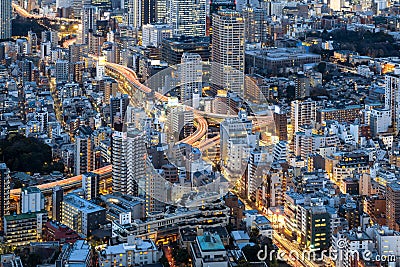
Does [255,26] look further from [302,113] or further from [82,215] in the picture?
[82,215]

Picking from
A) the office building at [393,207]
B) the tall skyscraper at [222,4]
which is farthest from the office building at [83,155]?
the tall skyscraper at [222,4]

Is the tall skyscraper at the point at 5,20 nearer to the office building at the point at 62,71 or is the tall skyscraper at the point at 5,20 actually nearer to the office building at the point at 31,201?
the office building at the point at 62,71

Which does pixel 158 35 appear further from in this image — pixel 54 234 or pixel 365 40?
pixel 54 234

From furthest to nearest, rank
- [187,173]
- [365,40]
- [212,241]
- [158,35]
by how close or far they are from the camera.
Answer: [365,40], [158,35], [187,173], [212,241]

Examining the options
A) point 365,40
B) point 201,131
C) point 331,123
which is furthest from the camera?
point 365,40

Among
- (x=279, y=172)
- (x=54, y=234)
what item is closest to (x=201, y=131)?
(x=279, y=172)

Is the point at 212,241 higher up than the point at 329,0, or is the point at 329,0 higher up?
the point at 329,0
